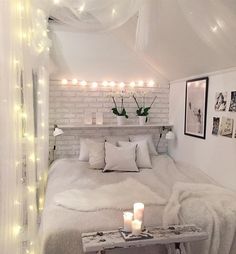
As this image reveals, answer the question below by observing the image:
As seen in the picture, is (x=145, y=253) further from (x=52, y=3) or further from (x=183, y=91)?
(x=183, y=91)

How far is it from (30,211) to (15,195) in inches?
20.0

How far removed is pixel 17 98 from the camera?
1.18m

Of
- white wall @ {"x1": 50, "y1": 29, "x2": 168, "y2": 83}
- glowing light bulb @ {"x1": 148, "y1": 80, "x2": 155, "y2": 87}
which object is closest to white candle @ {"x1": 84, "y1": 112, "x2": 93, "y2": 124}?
white wall @ {"x1": 50, "y1": 29, "x2": 168, "y2": 83}

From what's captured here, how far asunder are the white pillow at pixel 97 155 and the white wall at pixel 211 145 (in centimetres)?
110

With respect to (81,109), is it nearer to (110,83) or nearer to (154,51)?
(110,83)

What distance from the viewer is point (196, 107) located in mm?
3199

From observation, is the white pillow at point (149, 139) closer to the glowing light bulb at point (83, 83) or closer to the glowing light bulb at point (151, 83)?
the glowing light bulb at point (151, 83)

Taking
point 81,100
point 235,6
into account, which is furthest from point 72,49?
point 235,6

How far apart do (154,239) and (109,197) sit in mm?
738

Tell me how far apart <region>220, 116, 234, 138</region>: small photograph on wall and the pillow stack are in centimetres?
107

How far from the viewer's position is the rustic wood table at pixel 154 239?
154 cm

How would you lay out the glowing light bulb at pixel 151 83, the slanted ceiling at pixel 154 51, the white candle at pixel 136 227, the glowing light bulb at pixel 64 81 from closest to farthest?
the white candle at pixel 136 227
the slanted ceiling at pixel 154 51
the glowing light bulb at pixel 64 81
the glowing light bulb at pixel 151 83

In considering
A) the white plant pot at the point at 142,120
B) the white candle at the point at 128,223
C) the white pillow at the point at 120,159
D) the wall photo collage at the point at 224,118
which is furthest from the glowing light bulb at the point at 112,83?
the white candle at the point at 128,223

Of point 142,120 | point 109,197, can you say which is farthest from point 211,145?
point 109,197
